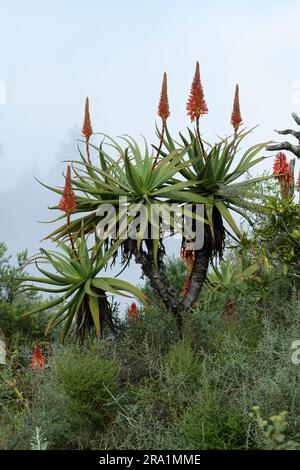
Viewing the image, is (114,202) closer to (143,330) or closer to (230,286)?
(143,330)

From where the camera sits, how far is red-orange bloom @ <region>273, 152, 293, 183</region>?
35.6 feet

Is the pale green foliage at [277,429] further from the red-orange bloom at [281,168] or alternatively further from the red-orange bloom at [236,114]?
the red-orange bloom at [281,168]

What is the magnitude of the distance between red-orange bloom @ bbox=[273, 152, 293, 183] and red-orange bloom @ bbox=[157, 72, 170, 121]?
2.04 metres

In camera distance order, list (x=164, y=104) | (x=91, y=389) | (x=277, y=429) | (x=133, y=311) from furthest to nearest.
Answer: (x=133, y=311) → (x=164, y=104) → (x=91, y=389) → (x=277, y=429)

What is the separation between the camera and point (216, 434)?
6.92 m

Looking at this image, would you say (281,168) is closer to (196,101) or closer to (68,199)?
(196,101)

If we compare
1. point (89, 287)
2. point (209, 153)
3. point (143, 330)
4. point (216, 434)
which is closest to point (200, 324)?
point (143, 330)

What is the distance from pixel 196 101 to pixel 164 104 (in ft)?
1.71

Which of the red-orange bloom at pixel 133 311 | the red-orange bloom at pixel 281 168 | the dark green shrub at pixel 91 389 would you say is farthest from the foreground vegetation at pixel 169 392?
the red-orange bloom at pixel 281 168

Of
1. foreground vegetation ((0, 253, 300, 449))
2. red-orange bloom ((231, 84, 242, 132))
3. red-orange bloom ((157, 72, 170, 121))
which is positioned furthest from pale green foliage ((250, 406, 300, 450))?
red-orange bloom ((231, 84, 242, 132))

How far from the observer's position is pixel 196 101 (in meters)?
→ 9.73

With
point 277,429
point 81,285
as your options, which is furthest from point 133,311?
point 277,429

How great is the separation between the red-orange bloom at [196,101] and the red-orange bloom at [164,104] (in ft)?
1.32

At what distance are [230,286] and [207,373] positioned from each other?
3.15 meters
